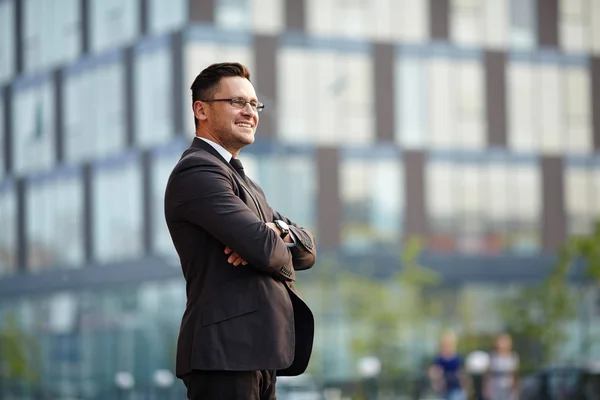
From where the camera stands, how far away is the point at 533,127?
115 ft

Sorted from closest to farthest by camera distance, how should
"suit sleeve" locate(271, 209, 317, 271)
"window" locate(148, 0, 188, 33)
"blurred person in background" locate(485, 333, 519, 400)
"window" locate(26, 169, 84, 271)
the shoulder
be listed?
the shoulder < "suit sleeve" locate(271, 209, 317, 271) < "blurred person in background" locate(485, 333, 519, 400) < "window" locate(148, 0, 188, 33) < "window" locate(26, 169, 84, 271)

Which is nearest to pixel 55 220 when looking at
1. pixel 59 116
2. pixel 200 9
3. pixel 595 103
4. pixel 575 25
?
pixel 59 116

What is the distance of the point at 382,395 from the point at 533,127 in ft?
49.5

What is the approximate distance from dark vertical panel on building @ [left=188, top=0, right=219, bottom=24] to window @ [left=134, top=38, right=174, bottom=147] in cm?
92

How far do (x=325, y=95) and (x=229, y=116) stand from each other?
27315 mm

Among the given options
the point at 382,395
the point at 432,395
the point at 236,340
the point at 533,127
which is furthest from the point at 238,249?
the point at 533,127

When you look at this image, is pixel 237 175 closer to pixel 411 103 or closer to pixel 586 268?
pixel 586 268

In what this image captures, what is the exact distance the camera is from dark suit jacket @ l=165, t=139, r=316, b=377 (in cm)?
336

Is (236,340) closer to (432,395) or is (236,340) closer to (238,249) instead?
(238,249)

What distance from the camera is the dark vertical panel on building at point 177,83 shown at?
86.2 feet

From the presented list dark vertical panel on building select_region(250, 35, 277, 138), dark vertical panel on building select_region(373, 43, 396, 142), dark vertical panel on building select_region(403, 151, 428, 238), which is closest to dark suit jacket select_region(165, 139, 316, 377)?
dark vertical panel on building select_region(250, 35, 277, 138)

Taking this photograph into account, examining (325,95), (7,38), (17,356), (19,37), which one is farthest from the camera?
(325,95)

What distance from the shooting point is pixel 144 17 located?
89.5 feet

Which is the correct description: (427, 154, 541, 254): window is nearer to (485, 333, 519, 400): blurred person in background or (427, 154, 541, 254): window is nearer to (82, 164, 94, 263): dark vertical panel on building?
(82, 164, 94, 263): dark vertical panel on building
